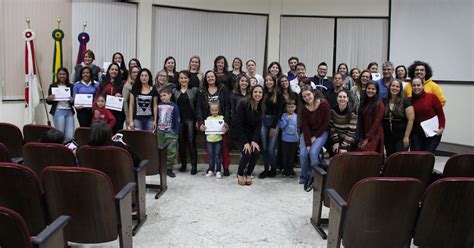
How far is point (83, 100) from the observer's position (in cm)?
560

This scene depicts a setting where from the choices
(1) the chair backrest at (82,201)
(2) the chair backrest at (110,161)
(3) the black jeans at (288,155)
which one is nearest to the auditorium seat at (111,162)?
(2) the chair backrest at (110,161)

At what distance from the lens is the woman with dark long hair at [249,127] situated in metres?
5.12

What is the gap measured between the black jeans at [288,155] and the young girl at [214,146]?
858 millimetres

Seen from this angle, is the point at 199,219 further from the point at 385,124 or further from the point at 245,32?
the point at 245,32

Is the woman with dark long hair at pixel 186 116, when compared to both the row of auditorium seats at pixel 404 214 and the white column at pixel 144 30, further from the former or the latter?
the row of auditorium seats at pixel 404 214

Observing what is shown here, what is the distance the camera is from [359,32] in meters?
8.83

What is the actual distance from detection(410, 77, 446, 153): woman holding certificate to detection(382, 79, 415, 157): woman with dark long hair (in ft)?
0.45

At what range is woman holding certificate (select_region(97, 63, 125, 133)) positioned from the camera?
18.5 feet

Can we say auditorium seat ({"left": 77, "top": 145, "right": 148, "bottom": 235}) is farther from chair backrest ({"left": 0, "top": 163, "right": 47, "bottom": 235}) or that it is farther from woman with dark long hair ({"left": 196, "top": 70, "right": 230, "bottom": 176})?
woman with dark long hair ({"left": 196, "top": 70, "right": 230, "bottom": 176})

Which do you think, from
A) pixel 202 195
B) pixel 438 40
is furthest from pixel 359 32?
pixel 202 195

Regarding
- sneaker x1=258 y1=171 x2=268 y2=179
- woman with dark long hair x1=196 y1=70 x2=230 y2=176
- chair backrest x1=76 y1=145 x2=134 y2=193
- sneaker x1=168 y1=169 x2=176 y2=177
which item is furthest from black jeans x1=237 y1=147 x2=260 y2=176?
chair backrest x1=76 y1=145 x2=134 y2=193

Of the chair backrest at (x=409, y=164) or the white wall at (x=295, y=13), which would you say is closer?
the chair backrest at (x=409, y=164)

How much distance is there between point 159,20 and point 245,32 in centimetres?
187

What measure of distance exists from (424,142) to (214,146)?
2595 mm
